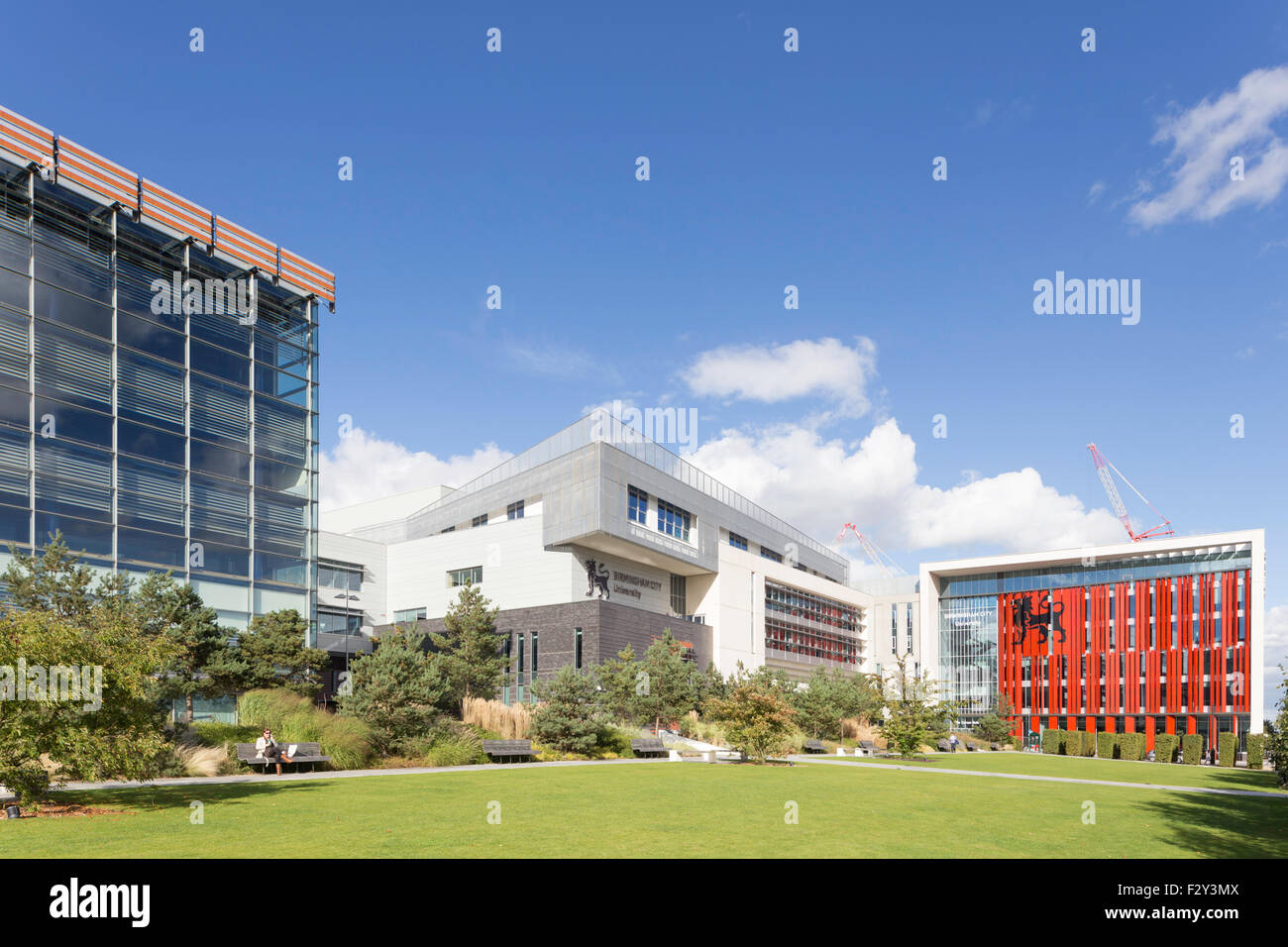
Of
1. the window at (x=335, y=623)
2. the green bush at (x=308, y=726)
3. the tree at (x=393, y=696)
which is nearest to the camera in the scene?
the green bush at (x=308, y=726)

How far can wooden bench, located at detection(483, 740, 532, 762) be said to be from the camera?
28.3 m

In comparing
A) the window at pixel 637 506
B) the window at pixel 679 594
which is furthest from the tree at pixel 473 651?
the window at pixel 679 594

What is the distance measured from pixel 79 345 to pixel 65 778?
81.7ft

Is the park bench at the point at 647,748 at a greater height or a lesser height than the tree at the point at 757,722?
lesser

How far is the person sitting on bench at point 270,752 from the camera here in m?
22.7

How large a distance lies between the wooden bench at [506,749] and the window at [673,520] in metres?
27.2

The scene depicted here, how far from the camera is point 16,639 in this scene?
12992mm

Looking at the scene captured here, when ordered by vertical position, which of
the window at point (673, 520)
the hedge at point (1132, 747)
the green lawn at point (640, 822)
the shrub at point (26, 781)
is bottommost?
the hedge at point (1132, 747)

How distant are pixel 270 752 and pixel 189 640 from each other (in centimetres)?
652

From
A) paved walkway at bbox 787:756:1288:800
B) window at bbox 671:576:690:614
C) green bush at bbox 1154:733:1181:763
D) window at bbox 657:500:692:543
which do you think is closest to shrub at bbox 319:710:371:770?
paved walkway at bbox 787:756:1288:800

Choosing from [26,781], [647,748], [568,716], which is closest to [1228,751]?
[647,748]

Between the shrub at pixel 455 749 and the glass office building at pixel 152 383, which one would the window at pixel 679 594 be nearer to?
the glass office building at pixel 152 383
